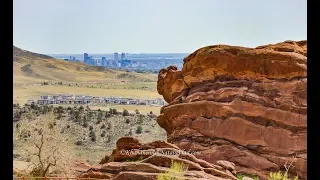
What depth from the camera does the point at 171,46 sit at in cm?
276

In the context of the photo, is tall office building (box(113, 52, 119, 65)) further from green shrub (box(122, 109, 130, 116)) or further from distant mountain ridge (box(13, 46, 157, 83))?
green shrub (box(122, 109, 130, 116))

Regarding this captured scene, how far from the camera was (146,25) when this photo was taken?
9.04 ft

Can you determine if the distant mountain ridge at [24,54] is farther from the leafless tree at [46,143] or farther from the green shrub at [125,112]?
the green shrub at [125,112]

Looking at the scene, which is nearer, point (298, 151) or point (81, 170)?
point (298, 151)

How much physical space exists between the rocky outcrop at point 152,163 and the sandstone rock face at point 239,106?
0.05 m

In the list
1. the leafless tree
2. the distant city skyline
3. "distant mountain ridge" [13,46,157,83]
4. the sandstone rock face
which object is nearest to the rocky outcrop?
the sandstone rock face

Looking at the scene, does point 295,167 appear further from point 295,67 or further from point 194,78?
point 194,78

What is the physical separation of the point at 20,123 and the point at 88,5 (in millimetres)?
739

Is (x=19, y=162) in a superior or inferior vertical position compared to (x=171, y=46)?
inferior

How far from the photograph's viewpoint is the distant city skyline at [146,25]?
2701 mm

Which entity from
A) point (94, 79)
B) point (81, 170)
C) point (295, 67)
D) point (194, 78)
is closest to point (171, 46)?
point (194, 78)

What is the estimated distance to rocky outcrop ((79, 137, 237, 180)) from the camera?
2773mm

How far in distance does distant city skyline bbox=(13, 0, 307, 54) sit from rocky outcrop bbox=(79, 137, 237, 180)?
1.74 feet

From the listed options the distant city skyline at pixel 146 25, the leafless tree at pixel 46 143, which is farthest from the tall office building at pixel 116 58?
the leafless tree at pixel 46 143
